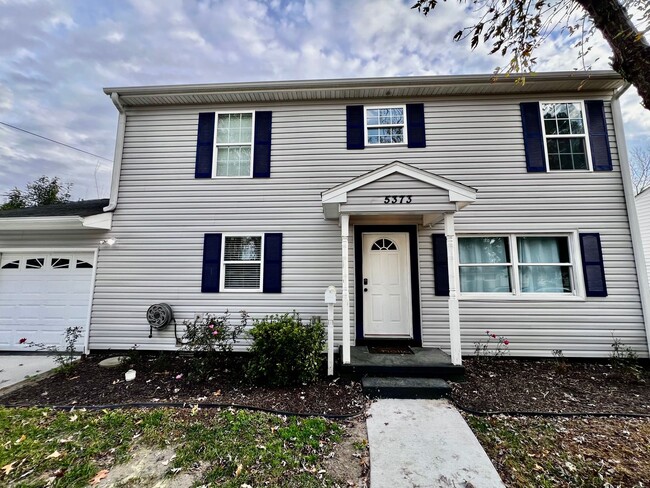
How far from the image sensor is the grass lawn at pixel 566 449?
2213 millimetres

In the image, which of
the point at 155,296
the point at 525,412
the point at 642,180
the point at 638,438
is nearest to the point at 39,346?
the point at 155,296

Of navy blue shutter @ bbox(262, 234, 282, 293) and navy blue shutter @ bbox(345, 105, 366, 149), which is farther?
navy blue shutter @ bbox(345, 105, 366, 149)

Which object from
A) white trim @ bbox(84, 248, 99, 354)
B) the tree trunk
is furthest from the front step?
white trim @ bbox(84, 248, 99, 354)

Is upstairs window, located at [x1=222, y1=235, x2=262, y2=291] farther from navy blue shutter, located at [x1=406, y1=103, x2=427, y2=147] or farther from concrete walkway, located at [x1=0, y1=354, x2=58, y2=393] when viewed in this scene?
navy blue shutter, located at [x1=406, y1=103, x2=427, y2=147]

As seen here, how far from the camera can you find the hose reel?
5.28 meters

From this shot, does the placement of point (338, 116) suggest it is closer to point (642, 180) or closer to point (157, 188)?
point (157, 188)

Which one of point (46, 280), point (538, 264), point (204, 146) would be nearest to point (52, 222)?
point (46, 280)

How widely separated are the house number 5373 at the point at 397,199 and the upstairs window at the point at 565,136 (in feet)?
11.7

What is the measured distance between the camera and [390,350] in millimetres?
4805

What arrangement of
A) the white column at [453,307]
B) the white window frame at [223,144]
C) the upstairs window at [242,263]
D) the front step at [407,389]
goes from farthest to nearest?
the white window frame at [223,144], the upstairs window at [242,263], the white column at [453,307], the front step at [407,389]

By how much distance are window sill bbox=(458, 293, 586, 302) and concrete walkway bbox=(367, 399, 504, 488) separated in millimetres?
2459

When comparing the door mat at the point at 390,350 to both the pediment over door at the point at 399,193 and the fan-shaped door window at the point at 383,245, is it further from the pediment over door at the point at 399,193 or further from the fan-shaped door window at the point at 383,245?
the pediment over door at the point at 399,193

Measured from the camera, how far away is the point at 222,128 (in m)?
5.94

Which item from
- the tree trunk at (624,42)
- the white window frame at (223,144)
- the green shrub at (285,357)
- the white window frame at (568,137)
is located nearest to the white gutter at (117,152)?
the white window frame at (223,144)
